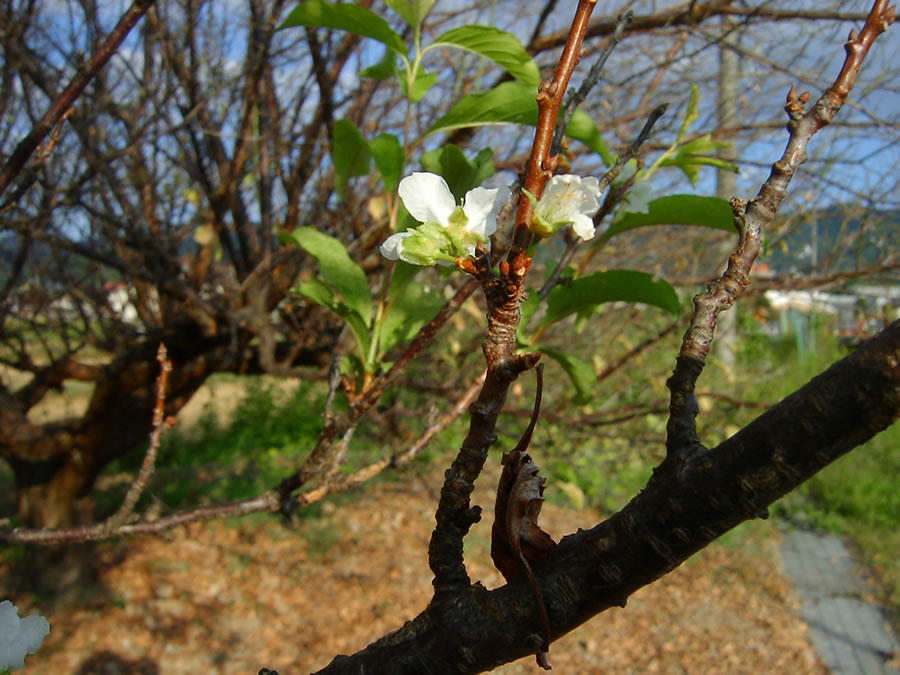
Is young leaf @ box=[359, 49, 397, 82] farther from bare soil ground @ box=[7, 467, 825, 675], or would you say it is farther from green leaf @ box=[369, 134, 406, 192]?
bare soil ground @ box=[7, 467, 825, 675]

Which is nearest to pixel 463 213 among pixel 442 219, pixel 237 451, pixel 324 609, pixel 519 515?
pixel 442 219

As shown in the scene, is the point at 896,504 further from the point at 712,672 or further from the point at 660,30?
the point at 660,30

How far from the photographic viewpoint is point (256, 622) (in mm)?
2898

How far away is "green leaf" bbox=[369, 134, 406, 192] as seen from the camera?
3.18 ft

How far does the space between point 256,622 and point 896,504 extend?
453 cm

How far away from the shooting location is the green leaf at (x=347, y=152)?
1.08m

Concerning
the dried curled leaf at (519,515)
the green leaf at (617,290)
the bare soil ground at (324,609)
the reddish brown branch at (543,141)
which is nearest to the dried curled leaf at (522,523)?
the dried curled leaf at (519,515)

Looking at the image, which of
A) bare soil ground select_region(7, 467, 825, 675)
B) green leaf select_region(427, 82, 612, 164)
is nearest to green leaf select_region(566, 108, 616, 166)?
green leaf select_region(427, 82, 612, 164)

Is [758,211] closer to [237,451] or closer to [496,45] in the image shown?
[496,45]

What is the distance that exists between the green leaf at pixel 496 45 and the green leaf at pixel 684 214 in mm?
232

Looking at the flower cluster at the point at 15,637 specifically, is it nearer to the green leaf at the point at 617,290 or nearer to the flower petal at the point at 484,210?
the flower petal at the point at 484,210

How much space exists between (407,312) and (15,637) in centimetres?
65

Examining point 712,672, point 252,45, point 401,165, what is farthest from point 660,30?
point 712,672

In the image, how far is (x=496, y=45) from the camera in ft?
2.97
